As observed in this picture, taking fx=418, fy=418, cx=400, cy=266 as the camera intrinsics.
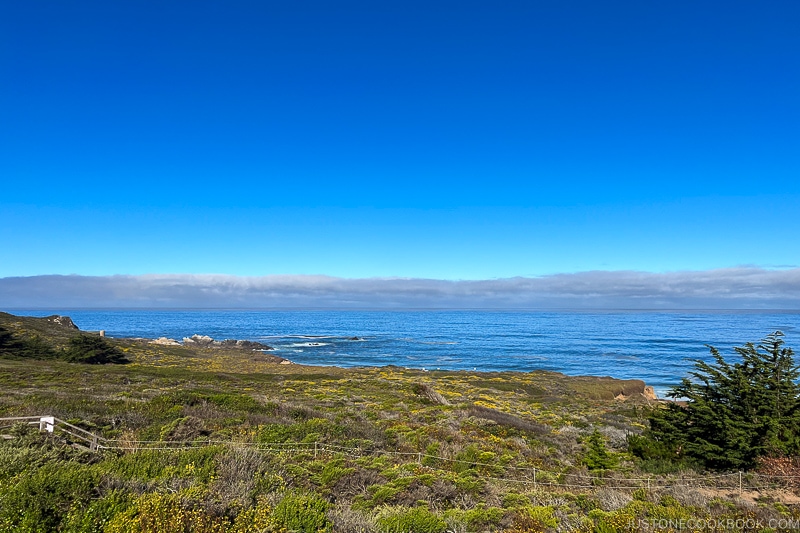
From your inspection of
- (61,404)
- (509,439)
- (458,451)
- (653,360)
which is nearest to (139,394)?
(61,404)

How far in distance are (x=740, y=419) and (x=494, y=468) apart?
790cm

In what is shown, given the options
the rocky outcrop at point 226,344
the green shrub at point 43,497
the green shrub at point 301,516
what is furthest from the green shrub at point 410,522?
the rocky outcrop at point 226,344

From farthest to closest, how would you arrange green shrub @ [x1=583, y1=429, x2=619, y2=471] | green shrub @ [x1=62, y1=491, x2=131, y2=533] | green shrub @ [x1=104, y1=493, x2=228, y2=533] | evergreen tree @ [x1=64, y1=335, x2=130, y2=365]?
evergreen tree @ [x1=64, y1=335, x2=130, y2=365] < green shrub @ [x1=583, y1=429, x2=619, y2=471] < green shrub @ [x1=62, y1=491, x2=131, y2=533] < green shrub @ [x1=104, y1=493, x2=228, y2=533]

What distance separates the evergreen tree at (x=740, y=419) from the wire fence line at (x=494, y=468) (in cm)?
103

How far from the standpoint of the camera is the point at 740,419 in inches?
507

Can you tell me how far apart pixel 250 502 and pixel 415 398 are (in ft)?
61.0

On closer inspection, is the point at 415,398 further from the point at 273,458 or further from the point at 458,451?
the point at 273,458

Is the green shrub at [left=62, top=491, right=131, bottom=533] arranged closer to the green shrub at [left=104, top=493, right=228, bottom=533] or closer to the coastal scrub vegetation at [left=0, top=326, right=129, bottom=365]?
the green shrub at [left=104, top=493, right=228, bottom=533]

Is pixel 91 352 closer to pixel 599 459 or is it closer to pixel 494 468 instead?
pixel 494 468

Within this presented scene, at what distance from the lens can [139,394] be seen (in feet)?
65.6

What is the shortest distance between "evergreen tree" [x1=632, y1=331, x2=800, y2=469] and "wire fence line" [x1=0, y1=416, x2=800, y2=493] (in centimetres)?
103

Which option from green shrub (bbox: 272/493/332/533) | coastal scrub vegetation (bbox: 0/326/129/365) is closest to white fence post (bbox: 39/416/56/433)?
green shrub (bbox: 272/493/332/533)

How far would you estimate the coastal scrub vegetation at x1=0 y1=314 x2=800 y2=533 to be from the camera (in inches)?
249

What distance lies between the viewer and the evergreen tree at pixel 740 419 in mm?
12250
